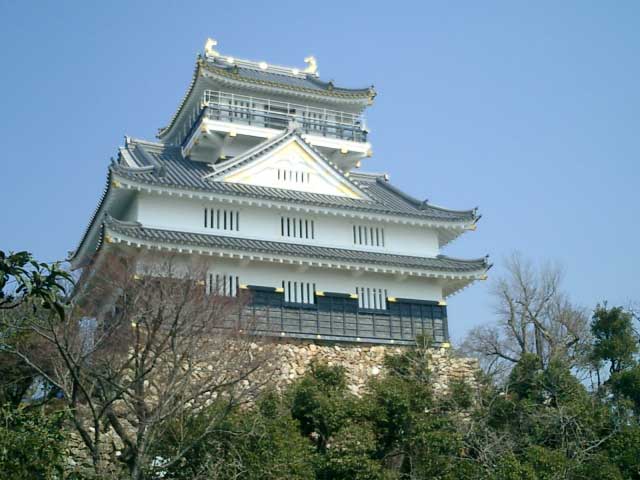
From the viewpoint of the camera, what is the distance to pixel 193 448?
17484 mm

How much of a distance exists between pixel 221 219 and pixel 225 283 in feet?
7.86

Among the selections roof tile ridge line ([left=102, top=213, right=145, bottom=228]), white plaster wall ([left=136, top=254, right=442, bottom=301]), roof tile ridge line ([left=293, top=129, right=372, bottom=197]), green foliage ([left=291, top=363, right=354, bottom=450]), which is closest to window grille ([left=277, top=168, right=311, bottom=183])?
roof tile ridge line ([left=293, top=129, right=372, bottom=197])

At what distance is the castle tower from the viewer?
2491cm

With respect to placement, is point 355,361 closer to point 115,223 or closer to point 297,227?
point 297,227

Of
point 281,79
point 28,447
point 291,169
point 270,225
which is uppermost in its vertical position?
point 281,79

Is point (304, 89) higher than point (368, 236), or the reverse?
point (304, 89)

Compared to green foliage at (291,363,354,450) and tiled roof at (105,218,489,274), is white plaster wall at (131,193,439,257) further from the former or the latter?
green foliage at (291,363,354,450)

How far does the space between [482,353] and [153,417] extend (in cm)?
2105

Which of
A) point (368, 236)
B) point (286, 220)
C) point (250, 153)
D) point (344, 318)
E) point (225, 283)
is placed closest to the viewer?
point (225, 283)

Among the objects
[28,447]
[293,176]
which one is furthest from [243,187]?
[28,447]

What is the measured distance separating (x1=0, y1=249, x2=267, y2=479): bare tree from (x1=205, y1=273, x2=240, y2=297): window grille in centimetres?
193

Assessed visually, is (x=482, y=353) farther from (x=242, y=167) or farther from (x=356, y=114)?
(x=242, y=167)

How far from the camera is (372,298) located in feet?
87.2

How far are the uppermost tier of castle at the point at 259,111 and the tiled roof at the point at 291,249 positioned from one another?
15.9 feet
